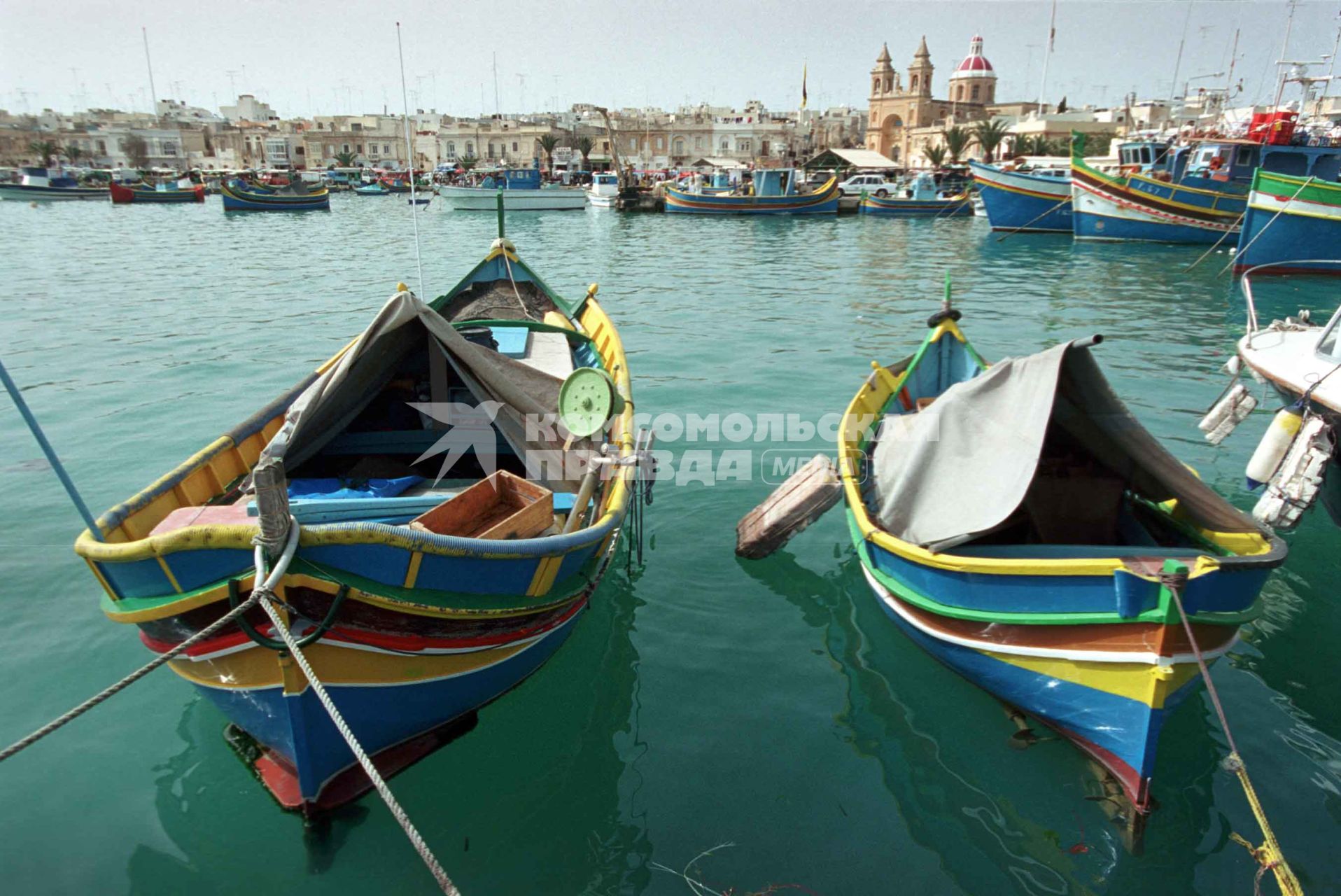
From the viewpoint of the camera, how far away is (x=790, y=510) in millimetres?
7438

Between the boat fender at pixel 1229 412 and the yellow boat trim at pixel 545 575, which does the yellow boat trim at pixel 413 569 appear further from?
the boat fender at pixel 1229 412

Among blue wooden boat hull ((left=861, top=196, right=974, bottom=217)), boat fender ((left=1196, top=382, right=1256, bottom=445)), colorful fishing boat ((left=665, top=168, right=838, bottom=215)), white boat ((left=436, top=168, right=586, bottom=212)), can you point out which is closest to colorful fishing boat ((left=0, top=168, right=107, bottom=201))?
white boat ((left=436, top=168, right=586, bottom=212))

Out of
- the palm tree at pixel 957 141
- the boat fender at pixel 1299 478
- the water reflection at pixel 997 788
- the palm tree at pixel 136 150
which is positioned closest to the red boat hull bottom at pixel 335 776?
the water reflection at pixel 997 788

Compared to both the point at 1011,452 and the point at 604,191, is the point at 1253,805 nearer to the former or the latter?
the point at 1011,452

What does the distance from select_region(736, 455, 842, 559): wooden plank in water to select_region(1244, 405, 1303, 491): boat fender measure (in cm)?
423

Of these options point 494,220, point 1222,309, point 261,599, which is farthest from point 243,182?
point 261,599

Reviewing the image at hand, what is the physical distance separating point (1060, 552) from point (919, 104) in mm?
97305

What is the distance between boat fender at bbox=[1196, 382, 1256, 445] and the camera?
28.9 ft

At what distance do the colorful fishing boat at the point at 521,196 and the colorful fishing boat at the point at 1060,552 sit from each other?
51225 millimetres

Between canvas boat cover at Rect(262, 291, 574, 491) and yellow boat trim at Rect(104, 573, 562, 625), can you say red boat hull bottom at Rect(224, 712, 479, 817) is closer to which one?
yellow boat trim at Rect(104, 573, 562, 625)

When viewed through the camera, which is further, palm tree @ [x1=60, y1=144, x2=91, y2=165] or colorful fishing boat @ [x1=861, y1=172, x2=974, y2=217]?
palm tree @ [x1=60, y1=144, x2=91, y2=165]

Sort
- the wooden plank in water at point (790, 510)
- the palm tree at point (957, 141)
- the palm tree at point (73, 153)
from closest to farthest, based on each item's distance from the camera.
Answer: the wooden plank in water at point (790, 510) → the palm tree at point (957, 141) → the palm tree at point (73, 153)

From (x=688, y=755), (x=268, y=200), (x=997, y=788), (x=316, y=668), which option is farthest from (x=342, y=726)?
(x=268, y=200)

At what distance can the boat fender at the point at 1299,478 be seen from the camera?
7195 millimetres
